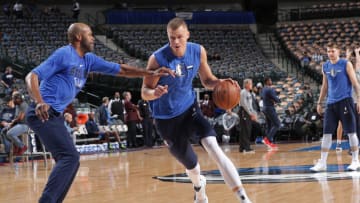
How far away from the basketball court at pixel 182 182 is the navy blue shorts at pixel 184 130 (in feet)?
2.83

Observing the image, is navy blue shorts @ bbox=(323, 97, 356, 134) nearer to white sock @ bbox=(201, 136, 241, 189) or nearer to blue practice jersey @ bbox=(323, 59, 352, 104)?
blue practice jersey @ bbox=(323, 59, 352, 104)

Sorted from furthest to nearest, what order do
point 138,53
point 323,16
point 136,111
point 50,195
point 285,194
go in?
point 323,16, point 138,53, point 136,111, point 285,194, point 50,195

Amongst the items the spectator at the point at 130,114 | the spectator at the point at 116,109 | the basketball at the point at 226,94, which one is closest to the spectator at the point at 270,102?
the spectator at the point at 130,114

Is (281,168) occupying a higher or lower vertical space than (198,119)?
lower

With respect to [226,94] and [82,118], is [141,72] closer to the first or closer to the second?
[226,94]

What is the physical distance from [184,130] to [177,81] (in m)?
0.44

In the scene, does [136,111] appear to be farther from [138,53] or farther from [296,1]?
[296,1]

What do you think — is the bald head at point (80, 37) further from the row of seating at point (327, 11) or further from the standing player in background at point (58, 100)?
the row of seating at point (327, 11)

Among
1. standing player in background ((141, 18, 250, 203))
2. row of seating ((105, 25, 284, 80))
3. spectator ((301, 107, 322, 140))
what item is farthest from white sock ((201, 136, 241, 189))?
row of seating ((105, 25, 284, 80))

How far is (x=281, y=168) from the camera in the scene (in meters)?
10.2

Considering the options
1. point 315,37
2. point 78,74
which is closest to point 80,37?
point 78,74

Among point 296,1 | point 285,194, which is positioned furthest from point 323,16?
point 285,194

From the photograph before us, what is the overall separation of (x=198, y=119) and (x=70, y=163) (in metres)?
1.19

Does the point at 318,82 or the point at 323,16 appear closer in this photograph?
the point at 318,82
